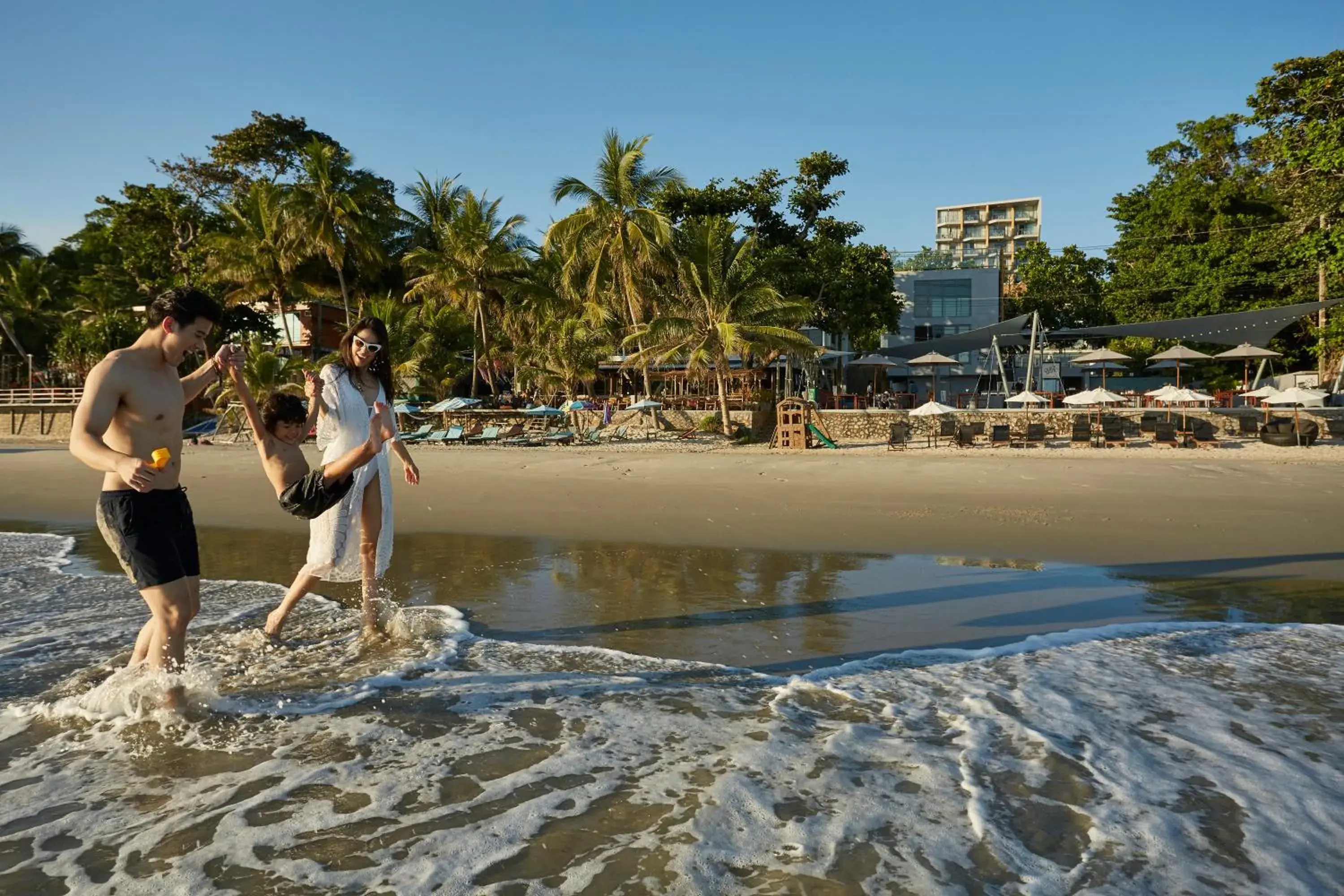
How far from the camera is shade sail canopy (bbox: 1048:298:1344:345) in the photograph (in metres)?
21.6

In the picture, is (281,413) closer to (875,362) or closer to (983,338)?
(983,338)

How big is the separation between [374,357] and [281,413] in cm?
53

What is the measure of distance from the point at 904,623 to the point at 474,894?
327 centimetres

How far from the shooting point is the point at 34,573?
6648 mm

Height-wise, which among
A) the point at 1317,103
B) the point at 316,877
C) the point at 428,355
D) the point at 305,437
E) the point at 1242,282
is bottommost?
the point at 316,877

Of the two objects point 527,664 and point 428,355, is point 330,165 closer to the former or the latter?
point 428,355

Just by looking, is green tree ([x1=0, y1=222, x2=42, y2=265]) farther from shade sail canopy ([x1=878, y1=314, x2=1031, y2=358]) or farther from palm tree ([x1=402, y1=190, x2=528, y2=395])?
shade sail canopy ([x1=878, y1=314, x2=1031, y2=358])

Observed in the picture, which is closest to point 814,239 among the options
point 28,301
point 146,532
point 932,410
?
point 932,410

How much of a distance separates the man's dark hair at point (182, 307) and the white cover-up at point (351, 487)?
0.85m

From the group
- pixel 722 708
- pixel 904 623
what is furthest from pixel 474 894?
pixel 904 623

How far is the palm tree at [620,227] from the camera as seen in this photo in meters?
27.2

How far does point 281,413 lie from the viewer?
3922 mm

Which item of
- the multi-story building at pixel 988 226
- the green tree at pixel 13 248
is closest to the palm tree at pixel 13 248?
the green tree at pixel 13 248

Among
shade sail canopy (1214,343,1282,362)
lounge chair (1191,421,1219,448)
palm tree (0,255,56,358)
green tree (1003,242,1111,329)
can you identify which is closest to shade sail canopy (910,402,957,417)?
lounge chair (1191,421,1219,448)
